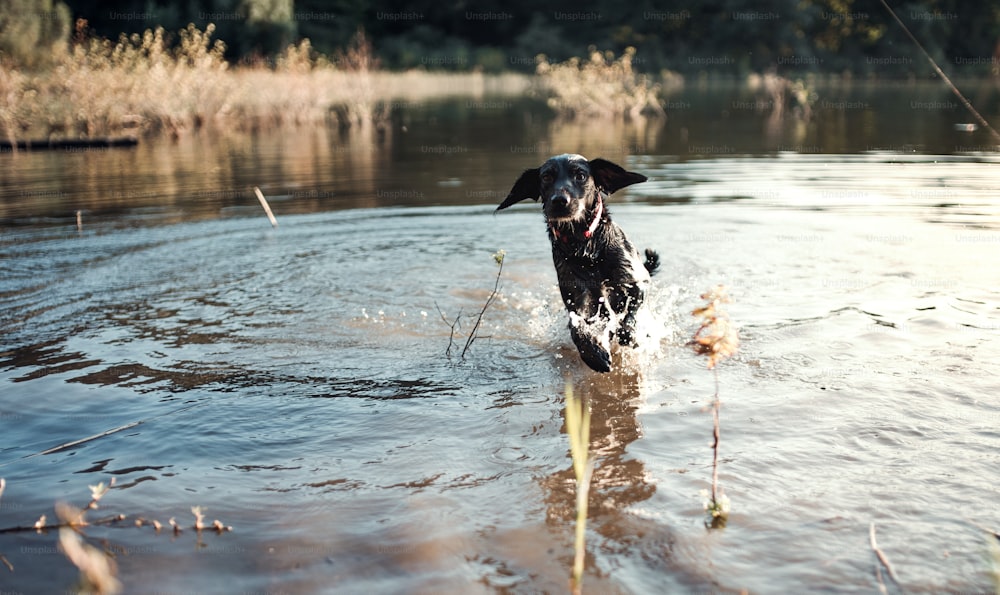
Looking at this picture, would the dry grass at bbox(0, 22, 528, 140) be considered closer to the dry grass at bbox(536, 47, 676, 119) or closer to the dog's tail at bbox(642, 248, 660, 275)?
the dry grass at bbox(536, 47, 676, 119)

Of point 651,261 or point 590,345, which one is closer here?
point 590,345

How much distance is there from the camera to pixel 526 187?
5730mm

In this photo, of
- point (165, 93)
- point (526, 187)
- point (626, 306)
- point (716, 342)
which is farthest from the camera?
point (165, 93)

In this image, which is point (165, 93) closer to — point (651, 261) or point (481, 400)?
point (651, 261)

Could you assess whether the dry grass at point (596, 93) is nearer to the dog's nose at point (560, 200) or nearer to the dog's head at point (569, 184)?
the dog's head at point (569, 184)

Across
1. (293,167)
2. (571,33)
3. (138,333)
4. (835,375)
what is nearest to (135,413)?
(138,333)

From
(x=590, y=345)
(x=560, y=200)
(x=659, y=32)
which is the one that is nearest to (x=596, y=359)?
(x=590, y=345)

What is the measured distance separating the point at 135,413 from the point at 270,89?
838 inches

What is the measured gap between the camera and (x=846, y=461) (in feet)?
11.3

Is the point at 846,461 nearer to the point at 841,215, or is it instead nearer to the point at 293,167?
the point at 841,215

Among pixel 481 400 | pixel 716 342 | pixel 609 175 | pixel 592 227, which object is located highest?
pixel 609 175

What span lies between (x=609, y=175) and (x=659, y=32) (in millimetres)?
69432

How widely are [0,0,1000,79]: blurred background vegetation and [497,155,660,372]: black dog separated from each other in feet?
135

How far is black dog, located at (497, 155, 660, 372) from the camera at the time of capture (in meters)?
5.25
